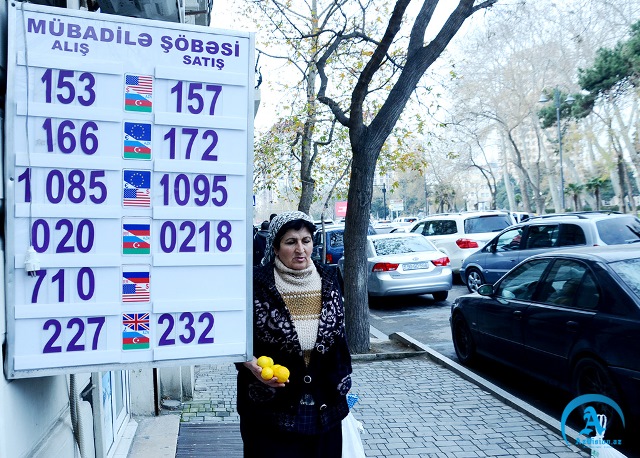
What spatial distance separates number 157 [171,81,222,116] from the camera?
8.53ft

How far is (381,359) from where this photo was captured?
26.7ft

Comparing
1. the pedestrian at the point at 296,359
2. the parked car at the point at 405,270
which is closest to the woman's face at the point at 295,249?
the pedestrian at the point at 296,359

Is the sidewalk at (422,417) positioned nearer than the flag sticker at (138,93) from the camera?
No

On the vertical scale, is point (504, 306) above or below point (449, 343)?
above

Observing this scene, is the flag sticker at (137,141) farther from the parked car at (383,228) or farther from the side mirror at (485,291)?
the parked car at (383,228)

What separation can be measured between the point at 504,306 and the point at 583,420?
59.3 inches

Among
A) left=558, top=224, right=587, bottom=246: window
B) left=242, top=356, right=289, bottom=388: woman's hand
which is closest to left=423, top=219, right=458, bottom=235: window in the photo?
left=558, top=224, right=587, bottom=246: window

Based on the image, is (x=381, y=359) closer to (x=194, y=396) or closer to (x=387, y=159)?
(x=194, y=396)

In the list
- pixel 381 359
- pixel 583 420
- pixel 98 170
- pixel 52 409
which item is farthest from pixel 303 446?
pixel 381 359

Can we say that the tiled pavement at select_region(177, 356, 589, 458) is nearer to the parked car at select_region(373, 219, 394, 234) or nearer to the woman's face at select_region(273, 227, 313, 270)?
the woman's face at select_region(273, 227, 313, 270)

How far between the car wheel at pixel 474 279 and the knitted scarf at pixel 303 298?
10866 mm

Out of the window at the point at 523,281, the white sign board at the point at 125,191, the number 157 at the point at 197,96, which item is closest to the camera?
the white sign board at the point at 125,191

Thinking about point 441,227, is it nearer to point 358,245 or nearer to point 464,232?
point 464,232

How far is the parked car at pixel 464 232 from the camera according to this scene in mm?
16156
